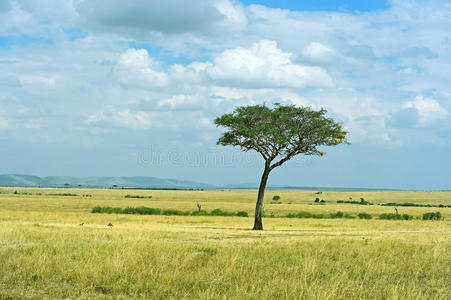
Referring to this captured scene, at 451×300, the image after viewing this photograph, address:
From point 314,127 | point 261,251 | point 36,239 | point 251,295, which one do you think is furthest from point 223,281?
point 314,127

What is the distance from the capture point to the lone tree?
1625 inches

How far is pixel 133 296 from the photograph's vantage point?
11211mm

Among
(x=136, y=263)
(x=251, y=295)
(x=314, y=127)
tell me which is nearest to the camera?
(x=251, y=295)

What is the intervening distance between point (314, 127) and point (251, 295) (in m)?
31.8

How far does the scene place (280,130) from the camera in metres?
41.6

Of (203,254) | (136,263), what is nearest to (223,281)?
(136,263)

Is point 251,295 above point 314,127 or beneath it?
beneath

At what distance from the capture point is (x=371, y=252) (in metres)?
19.0

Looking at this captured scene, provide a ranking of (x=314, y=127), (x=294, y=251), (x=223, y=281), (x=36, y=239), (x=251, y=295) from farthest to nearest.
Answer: (x=314, y=127) < (x=36, y=239) < (x=294, y=251) < (x=223, y=281) < (x=251, y=295)

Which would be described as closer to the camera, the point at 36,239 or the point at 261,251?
the point at 261,251

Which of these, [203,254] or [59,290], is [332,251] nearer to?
[203,254]

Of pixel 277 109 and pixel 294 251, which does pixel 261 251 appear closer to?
pixel 294 251

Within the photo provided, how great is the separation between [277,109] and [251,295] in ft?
105

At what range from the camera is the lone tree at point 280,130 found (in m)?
41.3
